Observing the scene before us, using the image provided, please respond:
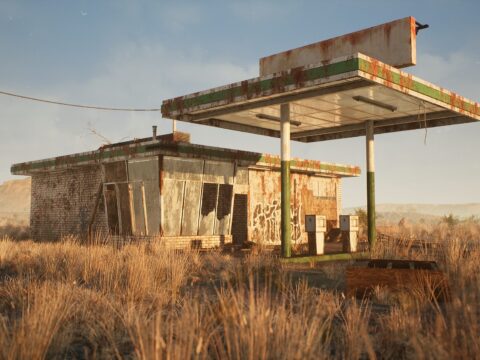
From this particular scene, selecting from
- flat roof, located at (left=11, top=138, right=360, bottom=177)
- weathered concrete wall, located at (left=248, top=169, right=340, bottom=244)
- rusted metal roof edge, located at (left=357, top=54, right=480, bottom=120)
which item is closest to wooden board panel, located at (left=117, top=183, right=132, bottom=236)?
flat roof, located at (left=11, top=138, right=360, bottom=177)

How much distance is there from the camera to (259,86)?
13.9 meters

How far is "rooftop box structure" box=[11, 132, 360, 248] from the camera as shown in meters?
17.8

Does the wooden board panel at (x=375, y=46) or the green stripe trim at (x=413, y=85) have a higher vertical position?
the wooden board panel at (x=375, y=46)

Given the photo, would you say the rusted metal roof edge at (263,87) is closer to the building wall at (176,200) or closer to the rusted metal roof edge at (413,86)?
the rusted metal roof edge at (413,86)

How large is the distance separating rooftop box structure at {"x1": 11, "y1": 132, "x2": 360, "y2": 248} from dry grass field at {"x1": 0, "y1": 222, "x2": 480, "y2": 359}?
4961 mm

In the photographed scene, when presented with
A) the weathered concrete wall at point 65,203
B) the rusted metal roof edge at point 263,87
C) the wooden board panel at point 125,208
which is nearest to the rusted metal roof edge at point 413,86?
the rusted metal roof edge at point 263,87

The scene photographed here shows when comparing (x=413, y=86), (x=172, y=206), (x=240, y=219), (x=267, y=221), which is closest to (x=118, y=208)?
(x=172, y=206)

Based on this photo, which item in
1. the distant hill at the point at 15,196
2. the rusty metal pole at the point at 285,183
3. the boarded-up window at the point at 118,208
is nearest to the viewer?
the rusty metal pole at the point at 285,183

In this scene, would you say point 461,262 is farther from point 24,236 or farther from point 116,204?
point 24,236

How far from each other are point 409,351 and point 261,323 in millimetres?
1782

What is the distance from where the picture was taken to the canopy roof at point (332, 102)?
12.6m

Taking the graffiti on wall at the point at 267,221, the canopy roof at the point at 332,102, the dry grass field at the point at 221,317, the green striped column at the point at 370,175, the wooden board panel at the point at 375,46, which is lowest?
the dry grass field at the point at 221,317

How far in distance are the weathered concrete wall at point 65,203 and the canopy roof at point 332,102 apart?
647 centimetres

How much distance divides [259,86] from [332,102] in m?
2.65
